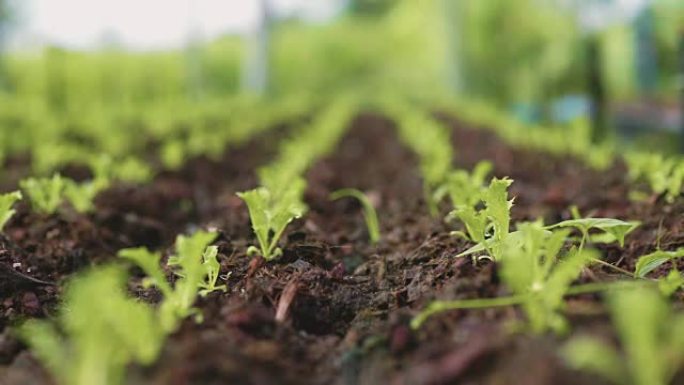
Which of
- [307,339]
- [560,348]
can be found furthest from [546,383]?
[307,339]

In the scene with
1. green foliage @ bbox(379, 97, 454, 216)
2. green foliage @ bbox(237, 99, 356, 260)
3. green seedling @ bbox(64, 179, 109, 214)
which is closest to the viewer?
green foliage @ bbox(237, 99, 356, 260)

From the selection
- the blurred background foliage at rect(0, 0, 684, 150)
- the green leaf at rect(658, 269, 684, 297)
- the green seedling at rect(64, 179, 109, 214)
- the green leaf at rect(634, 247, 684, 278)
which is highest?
the green leaf at rect(658, 269, 684, 297)

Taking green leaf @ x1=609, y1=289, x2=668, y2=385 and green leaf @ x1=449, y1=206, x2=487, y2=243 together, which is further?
green leaf @ x1=449, y1=206, x2=487, y2=243

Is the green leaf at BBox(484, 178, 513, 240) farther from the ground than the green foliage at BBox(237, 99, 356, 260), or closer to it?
farther from the ground

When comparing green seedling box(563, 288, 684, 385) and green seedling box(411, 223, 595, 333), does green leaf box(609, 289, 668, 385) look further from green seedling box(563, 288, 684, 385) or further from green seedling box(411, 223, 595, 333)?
green seedling box(411, 223, 595, 333)

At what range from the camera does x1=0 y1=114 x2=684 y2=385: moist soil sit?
4.91 feet

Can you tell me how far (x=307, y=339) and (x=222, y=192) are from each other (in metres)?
3.13

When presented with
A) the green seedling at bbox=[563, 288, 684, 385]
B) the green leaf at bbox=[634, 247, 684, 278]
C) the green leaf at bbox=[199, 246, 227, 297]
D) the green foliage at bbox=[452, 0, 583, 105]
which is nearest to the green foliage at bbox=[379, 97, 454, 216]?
the green leaf at bbox=[634, 247, 684, 278]

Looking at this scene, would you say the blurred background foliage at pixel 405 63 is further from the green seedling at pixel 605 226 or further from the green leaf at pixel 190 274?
the green leaf at pixel 190 274

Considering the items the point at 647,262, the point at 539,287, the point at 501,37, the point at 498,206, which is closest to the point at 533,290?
the point at 539,287

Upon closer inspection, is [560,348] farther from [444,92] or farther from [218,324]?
[444,92]

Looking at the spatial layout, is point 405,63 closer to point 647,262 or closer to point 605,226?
point 605,226

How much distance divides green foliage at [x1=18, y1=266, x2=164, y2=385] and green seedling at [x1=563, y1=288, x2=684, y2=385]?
0.74m

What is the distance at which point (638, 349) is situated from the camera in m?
1.29
